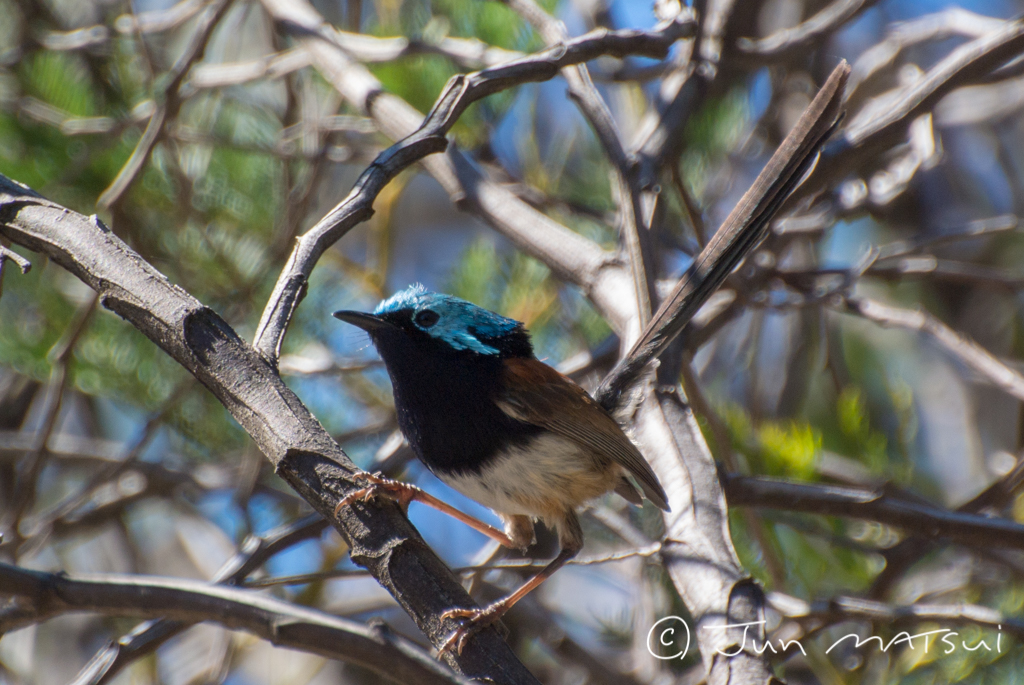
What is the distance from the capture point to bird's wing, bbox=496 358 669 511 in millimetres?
2729

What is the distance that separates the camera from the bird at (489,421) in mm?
2691

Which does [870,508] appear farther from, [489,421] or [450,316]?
[450,316]

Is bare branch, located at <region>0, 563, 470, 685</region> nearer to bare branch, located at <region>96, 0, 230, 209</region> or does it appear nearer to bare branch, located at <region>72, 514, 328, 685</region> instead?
bare branch, located at <region>72, 514, 328, 685</region>

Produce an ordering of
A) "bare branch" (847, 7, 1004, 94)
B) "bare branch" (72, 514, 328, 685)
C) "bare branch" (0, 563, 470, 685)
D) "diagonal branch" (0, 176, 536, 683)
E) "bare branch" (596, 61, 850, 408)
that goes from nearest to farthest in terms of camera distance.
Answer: "bare branch" (0, 563, 470, 685)
"bare branch" (72, 514, 328, 685)
"diagonal branch" (0, 176, 536, 683)
"bare branch" (596, 61, 850, 408)
"bare branch" (847, 7, 1004, 94)

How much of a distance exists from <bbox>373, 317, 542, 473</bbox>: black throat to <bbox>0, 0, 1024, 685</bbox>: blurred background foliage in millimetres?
266

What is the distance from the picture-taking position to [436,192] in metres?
8.22

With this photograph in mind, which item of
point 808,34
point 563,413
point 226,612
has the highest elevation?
point 808,34

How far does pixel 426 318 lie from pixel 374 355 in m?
1.31

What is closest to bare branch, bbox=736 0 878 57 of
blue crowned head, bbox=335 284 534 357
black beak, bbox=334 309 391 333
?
blue crowned head, bbox=335 284 534 357

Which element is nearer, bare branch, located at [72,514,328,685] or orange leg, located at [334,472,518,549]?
bare branch, located at [72,514,328,685]

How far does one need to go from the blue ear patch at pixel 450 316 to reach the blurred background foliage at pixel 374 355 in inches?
16.7

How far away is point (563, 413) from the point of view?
9.07 feet
